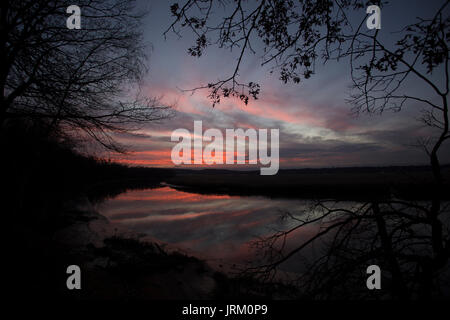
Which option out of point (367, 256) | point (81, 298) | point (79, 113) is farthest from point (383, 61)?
point (81, 298)

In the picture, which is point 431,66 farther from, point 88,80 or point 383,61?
point 88,80

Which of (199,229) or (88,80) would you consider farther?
(199,229)

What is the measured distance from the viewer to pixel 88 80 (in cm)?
399

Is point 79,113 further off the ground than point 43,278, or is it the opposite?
point 79,113

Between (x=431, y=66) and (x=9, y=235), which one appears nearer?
(x=431, y=66)

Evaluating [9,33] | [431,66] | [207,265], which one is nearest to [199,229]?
[207,265]

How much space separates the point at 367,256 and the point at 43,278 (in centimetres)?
589
